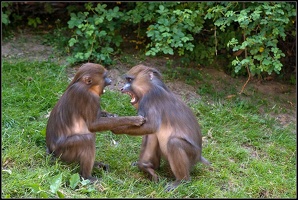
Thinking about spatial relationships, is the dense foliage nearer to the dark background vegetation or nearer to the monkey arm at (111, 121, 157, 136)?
the dark background vegetation

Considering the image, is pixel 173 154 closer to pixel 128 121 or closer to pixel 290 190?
pixel 128 121

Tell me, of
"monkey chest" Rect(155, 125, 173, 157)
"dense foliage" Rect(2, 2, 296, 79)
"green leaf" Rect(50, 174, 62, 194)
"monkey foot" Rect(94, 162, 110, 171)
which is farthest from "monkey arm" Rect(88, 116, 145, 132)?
"dense foliage" Rect(2, 2, 296, 79)

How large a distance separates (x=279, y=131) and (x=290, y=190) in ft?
5.59

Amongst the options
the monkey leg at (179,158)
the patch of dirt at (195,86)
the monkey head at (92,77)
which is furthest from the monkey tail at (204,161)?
the patch of dirt at (195,86)

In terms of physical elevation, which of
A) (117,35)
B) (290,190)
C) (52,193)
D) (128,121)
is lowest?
(290,190)

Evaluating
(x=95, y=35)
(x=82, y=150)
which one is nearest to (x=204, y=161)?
(x=82, y=150)

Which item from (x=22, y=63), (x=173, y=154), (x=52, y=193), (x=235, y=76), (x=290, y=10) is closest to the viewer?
(x=52, y=193)

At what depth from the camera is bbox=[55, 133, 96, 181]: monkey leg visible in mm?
5293

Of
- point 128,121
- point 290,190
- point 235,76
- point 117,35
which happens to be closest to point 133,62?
point 117,35

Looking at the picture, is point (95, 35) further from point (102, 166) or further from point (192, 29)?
point (102, 166)

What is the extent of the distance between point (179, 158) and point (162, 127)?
1.34 ft

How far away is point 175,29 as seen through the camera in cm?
750

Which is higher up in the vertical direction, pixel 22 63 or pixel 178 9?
pixel 178 9

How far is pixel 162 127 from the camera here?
5520 millimetres
